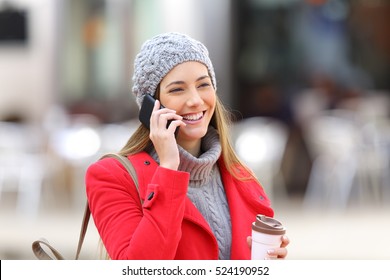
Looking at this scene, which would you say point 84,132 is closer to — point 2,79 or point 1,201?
point 1,201

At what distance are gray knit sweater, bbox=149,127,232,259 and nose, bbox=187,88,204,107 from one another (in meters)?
0.11

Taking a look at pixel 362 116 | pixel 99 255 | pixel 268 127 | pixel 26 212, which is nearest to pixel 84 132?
pixel 26 212

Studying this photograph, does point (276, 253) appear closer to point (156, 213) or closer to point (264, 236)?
point (264, 236)

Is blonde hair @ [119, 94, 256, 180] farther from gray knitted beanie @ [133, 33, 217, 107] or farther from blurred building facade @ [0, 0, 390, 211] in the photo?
blurred building facade @ [0, 0, 390, 211]

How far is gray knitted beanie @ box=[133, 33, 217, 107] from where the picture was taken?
1.95 metres

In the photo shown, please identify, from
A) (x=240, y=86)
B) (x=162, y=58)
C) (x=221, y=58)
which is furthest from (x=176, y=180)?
(x=240, y=86)

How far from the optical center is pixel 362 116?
10.4m

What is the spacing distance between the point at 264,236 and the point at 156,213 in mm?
263

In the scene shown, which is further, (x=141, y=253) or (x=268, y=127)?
(x=268, y=127)

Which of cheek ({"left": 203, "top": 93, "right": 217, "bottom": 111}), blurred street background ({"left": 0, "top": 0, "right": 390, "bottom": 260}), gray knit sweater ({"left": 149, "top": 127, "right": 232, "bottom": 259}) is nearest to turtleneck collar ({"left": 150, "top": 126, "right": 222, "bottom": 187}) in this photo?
gray knit sweater ({"left": 149, "top": 127, "right": 232, "bottom": 259})

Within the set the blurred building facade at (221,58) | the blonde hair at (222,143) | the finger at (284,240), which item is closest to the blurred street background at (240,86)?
the blurred building facade at (221,58)

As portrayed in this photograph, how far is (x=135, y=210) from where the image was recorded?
195cm

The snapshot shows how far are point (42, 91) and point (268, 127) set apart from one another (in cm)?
326

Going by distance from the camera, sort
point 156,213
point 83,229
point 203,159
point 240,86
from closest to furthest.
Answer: point 156,213 → point 203,159 → point 83,229 → point 240,86
